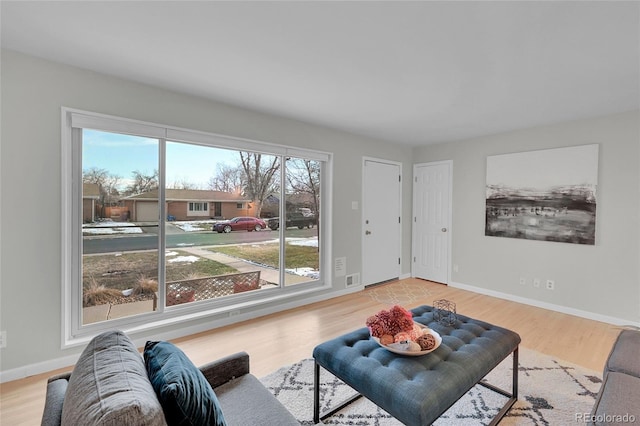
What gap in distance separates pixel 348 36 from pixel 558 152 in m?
3.27

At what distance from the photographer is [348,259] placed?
421 cm

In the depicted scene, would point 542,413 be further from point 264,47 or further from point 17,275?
point 17,275

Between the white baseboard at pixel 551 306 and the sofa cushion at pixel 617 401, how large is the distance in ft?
8.51

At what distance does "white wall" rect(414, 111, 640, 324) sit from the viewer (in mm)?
3150

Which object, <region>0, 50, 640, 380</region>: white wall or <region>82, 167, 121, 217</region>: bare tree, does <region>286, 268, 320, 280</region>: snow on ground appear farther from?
<region>82, 167, 121, 217</region>: bare tree

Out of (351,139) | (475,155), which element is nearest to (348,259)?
(351,139)

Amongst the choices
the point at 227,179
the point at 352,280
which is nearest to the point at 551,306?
the point at 352,280

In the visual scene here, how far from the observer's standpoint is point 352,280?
14.0 ft

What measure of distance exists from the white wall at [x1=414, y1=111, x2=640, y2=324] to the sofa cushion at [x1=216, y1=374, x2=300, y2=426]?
3.86m

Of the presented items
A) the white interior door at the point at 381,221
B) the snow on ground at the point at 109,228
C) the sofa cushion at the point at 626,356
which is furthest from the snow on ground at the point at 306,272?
the sofa cushion at the point at 626,356

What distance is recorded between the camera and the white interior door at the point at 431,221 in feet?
15.5

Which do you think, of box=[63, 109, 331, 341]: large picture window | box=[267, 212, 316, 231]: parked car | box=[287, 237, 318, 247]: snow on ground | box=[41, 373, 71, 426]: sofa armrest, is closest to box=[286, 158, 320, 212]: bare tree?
box=[63, 109, 331, 341]: large picture window

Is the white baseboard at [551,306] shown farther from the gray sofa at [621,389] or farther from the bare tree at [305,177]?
the bare tree at [305,177]

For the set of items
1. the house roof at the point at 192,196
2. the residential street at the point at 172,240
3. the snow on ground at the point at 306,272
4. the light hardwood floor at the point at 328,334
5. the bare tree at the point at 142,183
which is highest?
the bare tree at the point at 142,183
